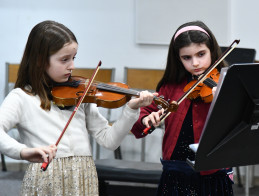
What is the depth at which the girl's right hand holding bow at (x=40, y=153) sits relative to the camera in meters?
1.29

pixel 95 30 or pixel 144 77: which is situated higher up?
pixel 95 30

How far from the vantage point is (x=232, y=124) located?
1358 millimetres

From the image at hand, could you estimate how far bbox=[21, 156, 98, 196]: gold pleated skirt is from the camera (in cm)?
155

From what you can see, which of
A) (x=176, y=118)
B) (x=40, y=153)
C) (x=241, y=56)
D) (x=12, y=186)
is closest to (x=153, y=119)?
(x=176, y=118)

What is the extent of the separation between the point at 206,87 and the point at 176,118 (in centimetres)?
18

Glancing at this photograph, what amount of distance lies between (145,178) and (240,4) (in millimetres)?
1910

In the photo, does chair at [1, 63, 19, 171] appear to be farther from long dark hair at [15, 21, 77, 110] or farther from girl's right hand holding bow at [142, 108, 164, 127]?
girl's right hand holding bow at [142, 108, 164, 127]

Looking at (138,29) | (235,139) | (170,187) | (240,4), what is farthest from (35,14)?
(235,139)

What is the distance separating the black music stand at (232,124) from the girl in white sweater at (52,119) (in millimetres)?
344

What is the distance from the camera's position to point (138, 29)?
4.03 m

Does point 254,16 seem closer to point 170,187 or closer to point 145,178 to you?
point 145,178

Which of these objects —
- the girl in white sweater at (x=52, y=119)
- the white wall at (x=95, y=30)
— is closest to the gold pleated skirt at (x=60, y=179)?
the girl in white sweater at (x=52, y=119)

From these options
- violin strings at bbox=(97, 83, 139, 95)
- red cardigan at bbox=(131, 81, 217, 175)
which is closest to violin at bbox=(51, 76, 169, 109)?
violin strings at bbox=(97, 83, 139, 95)

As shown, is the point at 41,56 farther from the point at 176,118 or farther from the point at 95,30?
the point at 95,30
